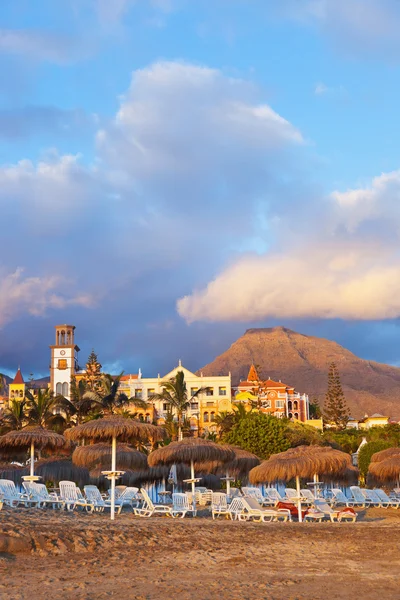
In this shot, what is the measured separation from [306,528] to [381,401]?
136708mm

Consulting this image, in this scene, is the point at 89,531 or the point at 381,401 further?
the point at 381,401

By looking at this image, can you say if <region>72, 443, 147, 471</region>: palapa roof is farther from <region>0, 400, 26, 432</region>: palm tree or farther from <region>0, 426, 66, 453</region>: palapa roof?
<region>0, 400, 26, 432</region>: palm tree

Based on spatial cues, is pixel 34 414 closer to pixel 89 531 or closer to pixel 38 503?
pixel 38 503

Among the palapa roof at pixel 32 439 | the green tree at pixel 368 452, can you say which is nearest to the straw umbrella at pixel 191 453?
the palapa roof at pixel 32 439

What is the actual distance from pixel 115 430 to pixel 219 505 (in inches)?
147

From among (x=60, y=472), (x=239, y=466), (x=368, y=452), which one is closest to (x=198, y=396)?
(x=368, y=452)

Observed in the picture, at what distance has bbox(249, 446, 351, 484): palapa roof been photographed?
16.0 metres

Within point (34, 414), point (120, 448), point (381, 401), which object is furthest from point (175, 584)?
point (381, 401)

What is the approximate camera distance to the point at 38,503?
16.0m

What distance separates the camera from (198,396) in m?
67.4

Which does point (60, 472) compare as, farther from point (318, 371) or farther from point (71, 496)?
point (318, 371)

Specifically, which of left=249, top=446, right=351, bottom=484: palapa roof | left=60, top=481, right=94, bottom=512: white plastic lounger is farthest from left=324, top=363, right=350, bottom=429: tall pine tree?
left=60, top=481, right=94, bottom=512: white plastic lounger

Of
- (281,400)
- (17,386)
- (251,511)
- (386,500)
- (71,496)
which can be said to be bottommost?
(386,500)

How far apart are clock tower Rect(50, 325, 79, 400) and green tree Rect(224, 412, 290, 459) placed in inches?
1586
